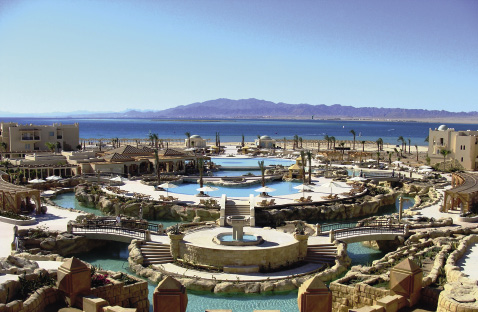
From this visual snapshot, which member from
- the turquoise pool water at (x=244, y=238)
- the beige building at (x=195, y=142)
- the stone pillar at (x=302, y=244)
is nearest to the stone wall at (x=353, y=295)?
the stone pillar at (x=302, y=244)

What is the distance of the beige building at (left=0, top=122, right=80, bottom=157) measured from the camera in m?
66.5

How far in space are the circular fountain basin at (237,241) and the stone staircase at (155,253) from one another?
2770mm

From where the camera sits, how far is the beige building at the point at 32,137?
66.5 metres

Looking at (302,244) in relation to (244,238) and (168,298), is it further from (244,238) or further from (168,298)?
(168,298)

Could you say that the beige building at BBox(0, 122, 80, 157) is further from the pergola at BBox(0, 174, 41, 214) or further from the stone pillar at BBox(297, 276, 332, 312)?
the stone pillar at BBox(297, 276, 332, 312)

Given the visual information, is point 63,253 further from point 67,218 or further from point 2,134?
point 2,134

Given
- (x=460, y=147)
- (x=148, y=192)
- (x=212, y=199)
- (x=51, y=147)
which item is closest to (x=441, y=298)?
(x=212, y=199)

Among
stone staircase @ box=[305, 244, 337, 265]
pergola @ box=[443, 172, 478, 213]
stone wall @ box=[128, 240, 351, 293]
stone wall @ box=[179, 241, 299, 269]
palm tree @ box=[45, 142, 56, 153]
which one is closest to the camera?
stone wall @ box=[128, 240, 351, 293]

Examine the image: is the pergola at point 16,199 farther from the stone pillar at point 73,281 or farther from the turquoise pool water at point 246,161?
the turquoise pool water at point 246,161

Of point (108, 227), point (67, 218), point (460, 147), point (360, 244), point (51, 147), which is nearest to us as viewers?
point (108, 227)

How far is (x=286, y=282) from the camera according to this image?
68.4ft

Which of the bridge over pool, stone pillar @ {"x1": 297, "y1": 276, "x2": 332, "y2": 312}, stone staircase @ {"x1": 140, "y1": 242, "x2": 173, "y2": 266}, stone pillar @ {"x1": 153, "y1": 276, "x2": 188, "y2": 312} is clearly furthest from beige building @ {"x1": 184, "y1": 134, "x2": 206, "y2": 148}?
stone pillar @ {"x1": 297, "y1": 276, "x2": 332, "y2": 312}

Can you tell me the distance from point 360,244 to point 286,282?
1090 centimetres

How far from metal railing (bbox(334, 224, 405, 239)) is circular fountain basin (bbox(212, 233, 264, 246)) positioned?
569 centimetres
